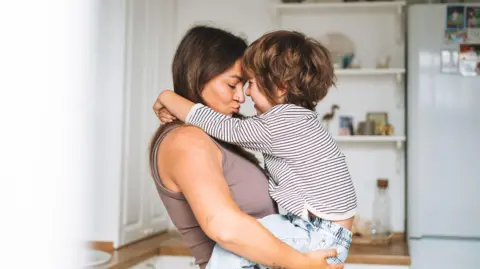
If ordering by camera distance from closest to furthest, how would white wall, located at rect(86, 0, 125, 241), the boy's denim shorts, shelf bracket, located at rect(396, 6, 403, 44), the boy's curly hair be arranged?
the boy's denim shorts, the boy's curly hair, white wall, located at rect(86, 0, 125, 241), shelf bracket, located at rect(396, 6, 403, 44)

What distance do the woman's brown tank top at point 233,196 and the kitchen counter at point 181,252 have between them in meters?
0.91

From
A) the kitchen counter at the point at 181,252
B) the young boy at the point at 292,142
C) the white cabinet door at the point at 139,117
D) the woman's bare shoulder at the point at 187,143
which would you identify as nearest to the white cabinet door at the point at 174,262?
the kitchen counter at the point at 181,252

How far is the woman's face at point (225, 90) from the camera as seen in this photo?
125 centimetres

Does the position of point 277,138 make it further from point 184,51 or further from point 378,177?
point 378,177

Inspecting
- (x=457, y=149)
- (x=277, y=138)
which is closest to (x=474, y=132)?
(x=457, y=149)

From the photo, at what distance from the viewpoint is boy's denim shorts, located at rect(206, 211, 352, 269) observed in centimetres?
113

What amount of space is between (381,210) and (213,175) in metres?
2.16

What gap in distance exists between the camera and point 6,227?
427mm

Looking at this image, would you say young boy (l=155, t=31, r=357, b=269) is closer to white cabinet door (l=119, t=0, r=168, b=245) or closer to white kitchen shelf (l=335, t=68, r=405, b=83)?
white cabinet door (l=119, t=0, r=168, b=245)

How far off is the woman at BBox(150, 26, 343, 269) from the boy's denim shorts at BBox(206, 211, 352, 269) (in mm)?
44

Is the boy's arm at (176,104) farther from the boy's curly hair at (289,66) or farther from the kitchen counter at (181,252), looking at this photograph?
the kitchen counter at (181,252)

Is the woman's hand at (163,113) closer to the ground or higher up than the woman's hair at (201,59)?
closer to the ground

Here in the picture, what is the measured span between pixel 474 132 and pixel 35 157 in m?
2.56

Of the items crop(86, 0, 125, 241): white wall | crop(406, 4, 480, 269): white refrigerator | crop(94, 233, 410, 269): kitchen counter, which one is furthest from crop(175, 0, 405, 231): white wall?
crop(86, 0, 125, 241): white wall
